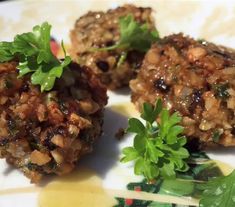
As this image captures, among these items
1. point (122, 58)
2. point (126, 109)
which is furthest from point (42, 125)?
point (122, 58)

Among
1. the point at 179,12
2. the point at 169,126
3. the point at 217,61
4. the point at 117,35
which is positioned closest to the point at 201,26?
the point at 179,12

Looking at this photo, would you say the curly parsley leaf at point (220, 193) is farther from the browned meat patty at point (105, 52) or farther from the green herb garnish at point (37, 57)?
the browned meat patty at point (105, 52)

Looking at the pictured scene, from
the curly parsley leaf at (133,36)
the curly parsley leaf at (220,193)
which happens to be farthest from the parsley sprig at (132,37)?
the curly parsley leaf at (220,193)

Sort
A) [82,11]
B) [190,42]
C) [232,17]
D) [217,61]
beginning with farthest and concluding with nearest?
1. [82,11]
2. [232,17]
3. [190,42]
4. [217,61]

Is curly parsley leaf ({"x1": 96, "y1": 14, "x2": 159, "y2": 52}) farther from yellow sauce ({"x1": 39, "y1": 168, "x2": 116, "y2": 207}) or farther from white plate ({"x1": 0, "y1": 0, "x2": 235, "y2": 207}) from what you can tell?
yellow sauce ({"x1": 39, "y1": 168, "x2": 116, "y2": 207})

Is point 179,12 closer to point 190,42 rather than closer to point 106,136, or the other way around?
point 190,42

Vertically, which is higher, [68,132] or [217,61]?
[217,61]
